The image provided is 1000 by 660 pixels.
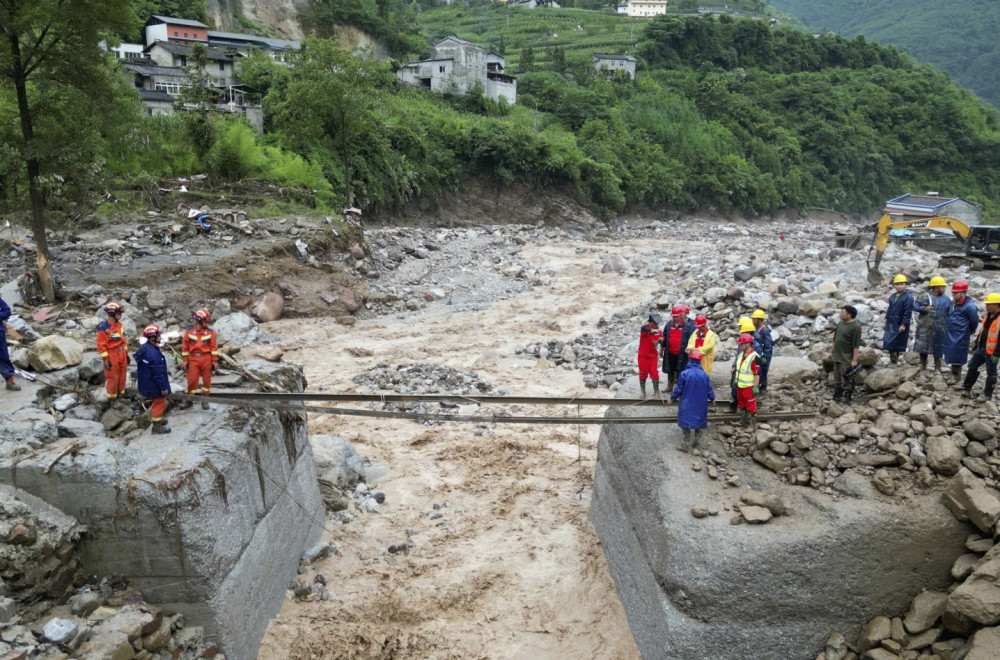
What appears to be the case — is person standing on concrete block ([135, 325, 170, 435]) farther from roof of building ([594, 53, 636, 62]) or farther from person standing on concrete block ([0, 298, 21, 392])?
roof of building ([594, 53, 636, 62])

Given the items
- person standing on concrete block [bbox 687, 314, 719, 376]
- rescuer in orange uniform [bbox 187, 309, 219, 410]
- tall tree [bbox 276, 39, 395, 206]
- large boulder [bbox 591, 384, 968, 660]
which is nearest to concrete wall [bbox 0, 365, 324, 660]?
rescuer in orange uniform [bbox 187, 309, 219, 410]

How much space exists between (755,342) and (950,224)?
501 inches

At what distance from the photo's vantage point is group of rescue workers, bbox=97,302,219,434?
19.9 ft

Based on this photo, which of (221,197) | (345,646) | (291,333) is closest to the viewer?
(345,646)

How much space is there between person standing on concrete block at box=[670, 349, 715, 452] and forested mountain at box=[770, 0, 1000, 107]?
10853 cm

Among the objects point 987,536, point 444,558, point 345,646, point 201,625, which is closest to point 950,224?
point 987,536

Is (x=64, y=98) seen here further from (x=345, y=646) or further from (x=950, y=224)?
(x=950, y=224)

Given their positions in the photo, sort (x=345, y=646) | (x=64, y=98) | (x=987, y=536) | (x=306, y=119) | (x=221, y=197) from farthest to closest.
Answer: (x=306, y=119), (x=221, y=197), (x=64, y=98), (x=345, y=646), (x=987, y=536)

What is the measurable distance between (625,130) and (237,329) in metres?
41.7

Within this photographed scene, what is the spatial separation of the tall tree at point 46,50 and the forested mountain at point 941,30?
359 ft

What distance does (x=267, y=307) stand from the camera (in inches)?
629

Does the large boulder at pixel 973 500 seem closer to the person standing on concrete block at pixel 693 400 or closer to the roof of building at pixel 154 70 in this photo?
the person standing on concrete block at pixel 693 400

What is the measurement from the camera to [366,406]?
11.6 m

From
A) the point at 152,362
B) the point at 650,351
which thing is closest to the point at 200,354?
the point at 152,362
